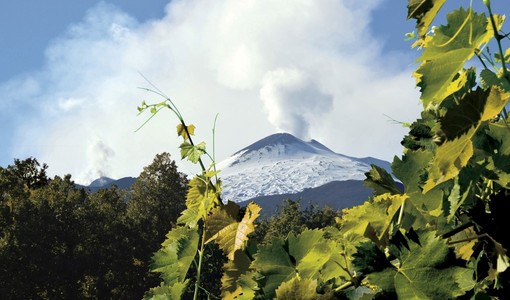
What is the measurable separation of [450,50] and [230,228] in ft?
1.69

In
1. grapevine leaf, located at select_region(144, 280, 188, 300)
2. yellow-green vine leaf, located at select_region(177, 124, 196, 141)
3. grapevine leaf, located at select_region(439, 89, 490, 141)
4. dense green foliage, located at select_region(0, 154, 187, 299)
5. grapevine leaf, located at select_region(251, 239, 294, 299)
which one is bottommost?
grapevine leaf, located at select_region(251, 239, 294, 299)

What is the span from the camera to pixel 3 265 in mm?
27266

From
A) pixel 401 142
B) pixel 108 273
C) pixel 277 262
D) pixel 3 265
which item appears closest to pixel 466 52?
pixel 277 262

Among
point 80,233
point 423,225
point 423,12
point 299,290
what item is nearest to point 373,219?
point 423,225

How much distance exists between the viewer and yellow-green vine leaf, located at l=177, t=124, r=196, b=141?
1.32m

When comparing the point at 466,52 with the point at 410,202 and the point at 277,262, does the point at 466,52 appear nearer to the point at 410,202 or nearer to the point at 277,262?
the point at 410,202

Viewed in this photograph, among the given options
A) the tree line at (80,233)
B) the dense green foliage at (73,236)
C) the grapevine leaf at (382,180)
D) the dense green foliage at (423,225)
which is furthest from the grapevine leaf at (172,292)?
the dense green foliage at (73,236)

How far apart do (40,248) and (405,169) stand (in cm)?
2972

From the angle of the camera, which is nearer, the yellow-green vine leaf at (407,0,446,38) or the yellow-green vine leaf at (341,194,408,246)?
the yellow-green vine leaf at (407,0,446,38)

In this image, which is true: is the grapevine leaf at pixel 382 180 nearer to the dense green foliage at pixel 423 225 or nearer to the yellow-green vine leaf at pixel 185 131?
the dense green foliage at pixel 423 225

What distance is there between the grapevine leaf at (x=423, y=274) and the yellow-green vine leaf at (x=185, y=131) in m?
0.63

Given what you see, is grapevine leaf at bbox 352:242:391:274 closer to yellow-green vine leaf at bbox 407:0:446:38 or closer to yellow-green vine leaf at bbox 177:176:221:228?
yellow-green vine leaf at bbox 407:0:446:38

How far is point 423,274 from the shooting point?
786mm

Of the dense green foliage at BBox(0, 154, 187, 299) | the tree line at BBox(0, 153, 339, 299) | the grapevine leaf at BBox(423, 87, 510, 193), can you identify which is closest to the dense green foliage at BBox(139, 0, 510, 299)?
the grapevine leaf at BBox(423, 87, 510, 193)
